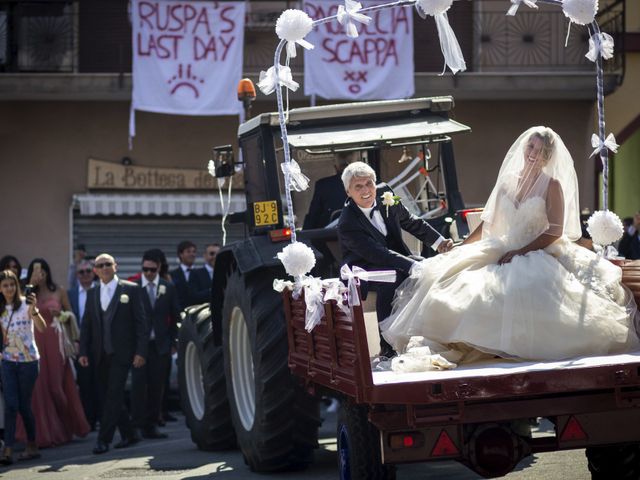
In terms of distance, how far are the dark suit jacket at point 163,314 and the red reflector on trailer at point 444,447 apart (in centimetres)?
808

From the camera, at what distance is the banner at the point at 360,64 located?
2217 centimetres

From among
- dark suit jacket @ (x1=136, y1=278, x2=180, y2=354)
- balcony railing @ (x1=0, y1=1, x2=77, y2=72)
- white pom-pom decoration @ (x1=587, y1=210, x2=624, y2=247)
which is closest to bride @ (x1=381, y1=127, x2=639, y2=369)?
white pom-pom decoration @ (x1=587, y1=210, x2=624, y2=247)

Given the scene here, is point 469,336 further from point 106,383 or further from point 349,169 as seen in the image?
point 106,383

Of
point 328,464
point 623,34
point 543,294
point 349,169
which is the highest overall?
point 623,34

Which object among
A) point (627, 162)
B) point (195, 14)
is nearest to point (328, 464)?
point (195, 14)

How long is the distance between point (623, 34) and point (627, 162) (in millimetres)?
3107

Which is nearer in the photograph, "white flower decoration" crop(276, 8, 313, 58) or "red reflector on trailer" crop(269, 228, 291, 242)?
"white flower decoration" crop(276, 8, 313, 58)

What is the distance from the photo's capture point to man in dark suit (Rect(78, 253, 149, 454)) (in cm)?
1431

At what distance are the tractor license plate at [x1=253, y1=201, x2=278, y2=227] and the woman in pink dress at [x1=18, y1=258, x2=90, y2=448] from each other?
4.27 m

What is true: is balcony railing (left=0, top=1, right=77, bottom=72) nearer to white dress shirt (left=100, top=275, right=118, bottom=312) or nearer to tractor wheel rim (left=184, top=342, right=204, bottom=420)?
white dress shirt (left=100, top=275, right=118, bottom=312)

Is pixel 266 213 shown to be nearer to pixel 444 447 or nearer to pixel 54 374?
pixel 444 447

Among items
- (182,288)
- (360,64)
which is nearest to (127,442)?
(182,288)

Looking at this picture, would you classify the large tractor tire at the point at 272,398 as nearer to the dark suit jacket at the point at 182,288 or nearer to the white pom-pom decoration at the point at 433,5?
the white pom-pom decoration at the point at 433,5

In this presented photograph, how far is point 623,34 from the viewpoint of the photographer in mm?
23344
